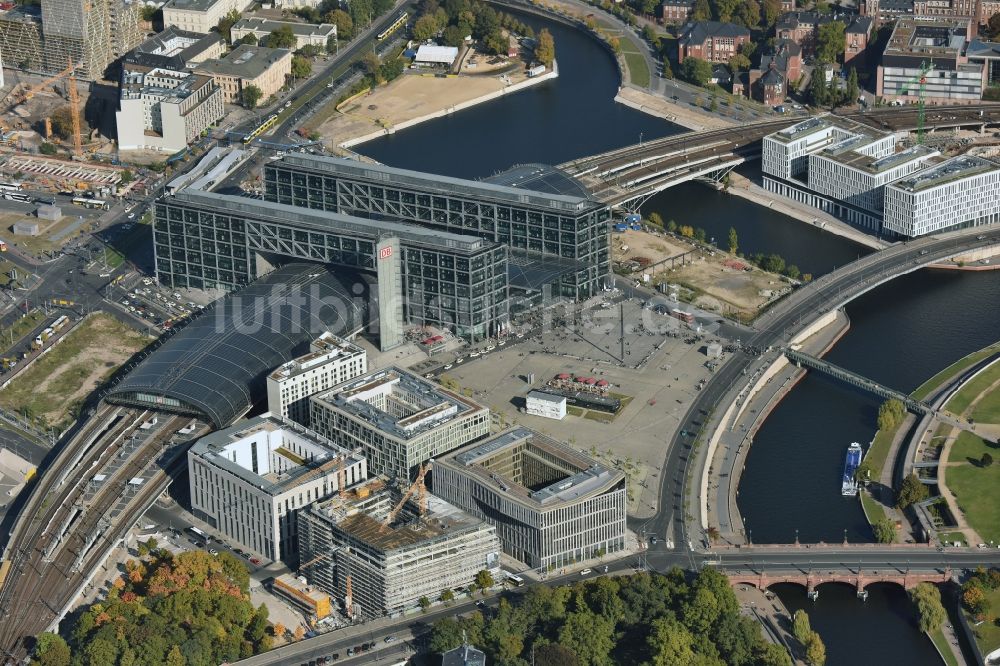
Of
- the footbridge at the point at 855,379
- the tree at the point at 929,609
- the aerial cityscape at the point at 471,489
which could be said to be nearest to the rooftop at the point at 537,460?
the aerial cityscape at the point at 471,489

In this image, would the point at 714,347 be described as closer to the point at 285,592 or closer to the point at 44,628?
the point at 285,592

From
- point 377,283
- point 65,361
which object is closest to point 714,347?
point 377,283

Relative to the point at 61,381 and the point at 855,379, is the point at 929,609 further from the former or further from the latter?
the point at 61,381

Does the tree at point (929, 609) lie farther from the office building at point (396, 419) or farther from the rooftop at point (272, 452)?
the rooftop at point (272, 452)

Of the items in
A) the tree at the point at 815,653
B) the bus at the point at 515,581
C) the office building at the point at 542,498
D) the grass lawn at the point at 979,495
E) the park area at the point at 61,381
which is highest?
the office building at the point at 542,498

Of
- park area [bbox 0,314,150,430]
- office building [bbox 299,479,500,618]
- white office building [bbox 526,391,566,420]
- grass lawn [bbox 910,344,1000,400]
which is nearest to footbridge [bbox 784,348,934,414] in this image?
grass lawn [bbox 910,344,1000,400]

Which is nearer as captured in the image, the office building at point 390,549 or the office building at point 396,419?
the office building at point 390,549
